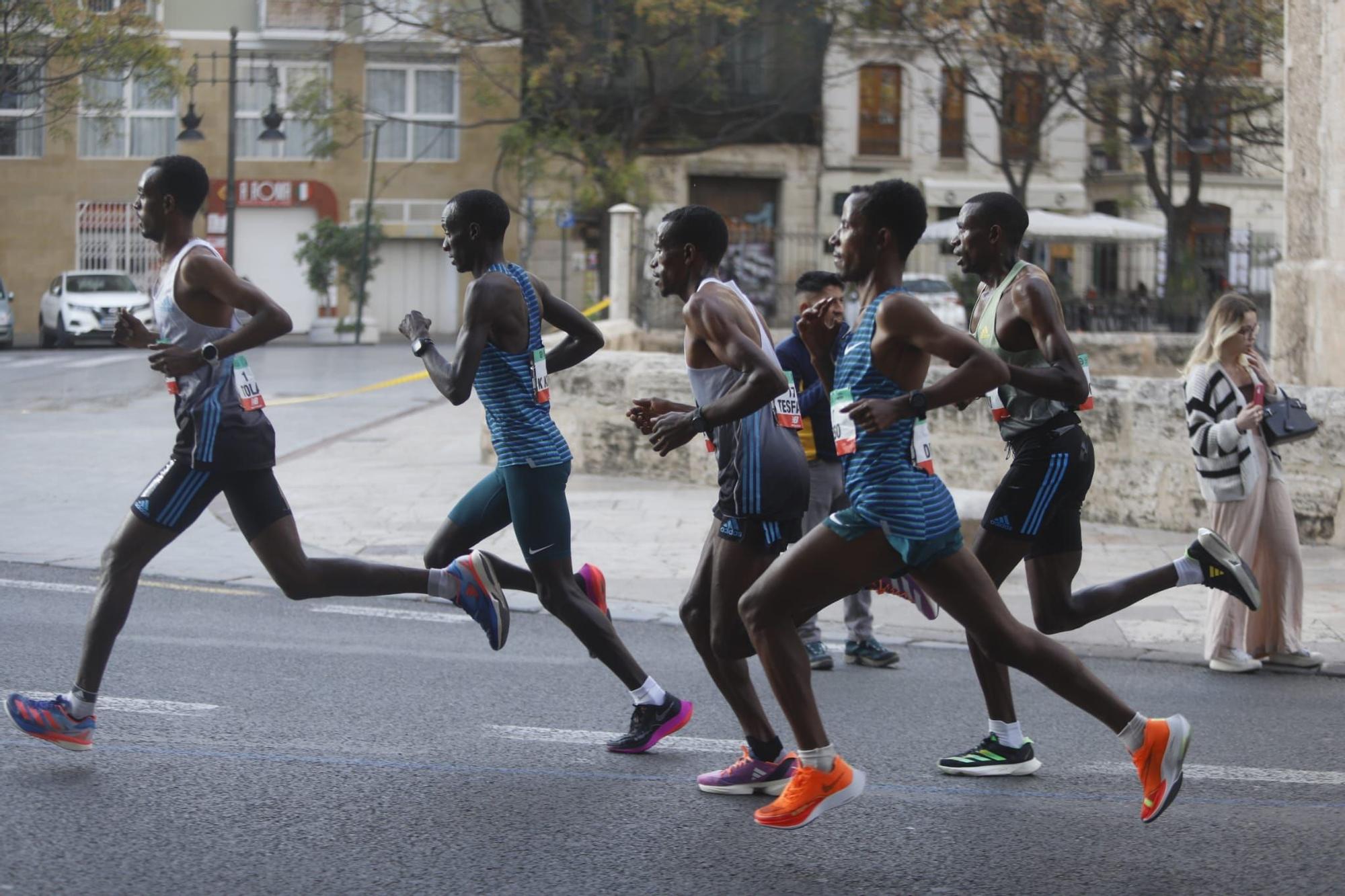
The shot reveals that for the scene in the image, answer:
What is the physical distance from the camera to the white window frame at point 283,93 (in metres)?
40.8

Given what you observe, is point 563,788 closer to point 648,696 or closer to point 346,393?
point 648,696

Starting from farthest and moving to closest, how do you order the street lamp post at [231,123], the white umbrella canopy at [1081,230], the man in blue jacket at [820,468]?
the white umbrella canopy at [1081,230], the street lamp post at [231,123], the man in blue jacket at [820,468]

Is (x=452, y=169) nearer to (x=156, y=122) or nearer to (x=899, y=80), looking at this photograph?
(x=156, y=122)

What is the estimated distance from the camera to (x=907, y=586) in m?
5.43

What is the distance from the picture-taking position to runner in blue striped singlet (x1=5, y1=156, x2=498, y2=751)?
520 centimetres

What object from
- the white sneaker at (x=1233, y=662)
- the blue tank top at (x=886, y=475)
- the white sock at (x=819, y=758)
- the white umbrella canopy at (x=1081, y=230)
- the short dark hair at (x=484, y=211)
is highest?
the white umbrella canopy at (x=1081, y=230)

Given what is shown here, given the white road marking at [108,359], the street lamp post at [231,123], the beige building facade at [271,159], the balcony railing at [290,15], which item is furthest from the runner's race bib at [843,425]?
the balcony railing at [290,15]

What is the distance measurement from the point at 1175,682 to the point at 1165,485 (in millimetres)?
4032

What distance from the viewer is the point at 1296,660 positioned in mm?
7219

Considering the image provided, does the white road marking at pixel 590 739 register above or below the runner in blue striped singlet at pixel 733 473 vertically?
below

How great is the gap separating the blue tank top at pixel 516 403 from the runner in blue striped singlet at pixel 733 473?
18.9 inches

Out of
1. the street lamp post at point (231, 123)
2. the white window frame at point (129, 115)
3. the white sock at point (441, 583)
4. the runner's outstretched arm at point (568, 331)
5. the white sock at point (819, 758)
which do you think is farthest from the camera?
the white window frame at point (129, 115)

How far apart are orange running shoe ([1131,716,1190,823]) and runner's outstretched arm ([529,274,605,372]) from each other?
7.17ft

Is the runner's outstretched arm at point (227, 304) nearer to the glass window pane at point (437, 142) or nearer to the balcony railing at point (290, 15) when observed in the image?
the glass window pane at point (437, 142)
